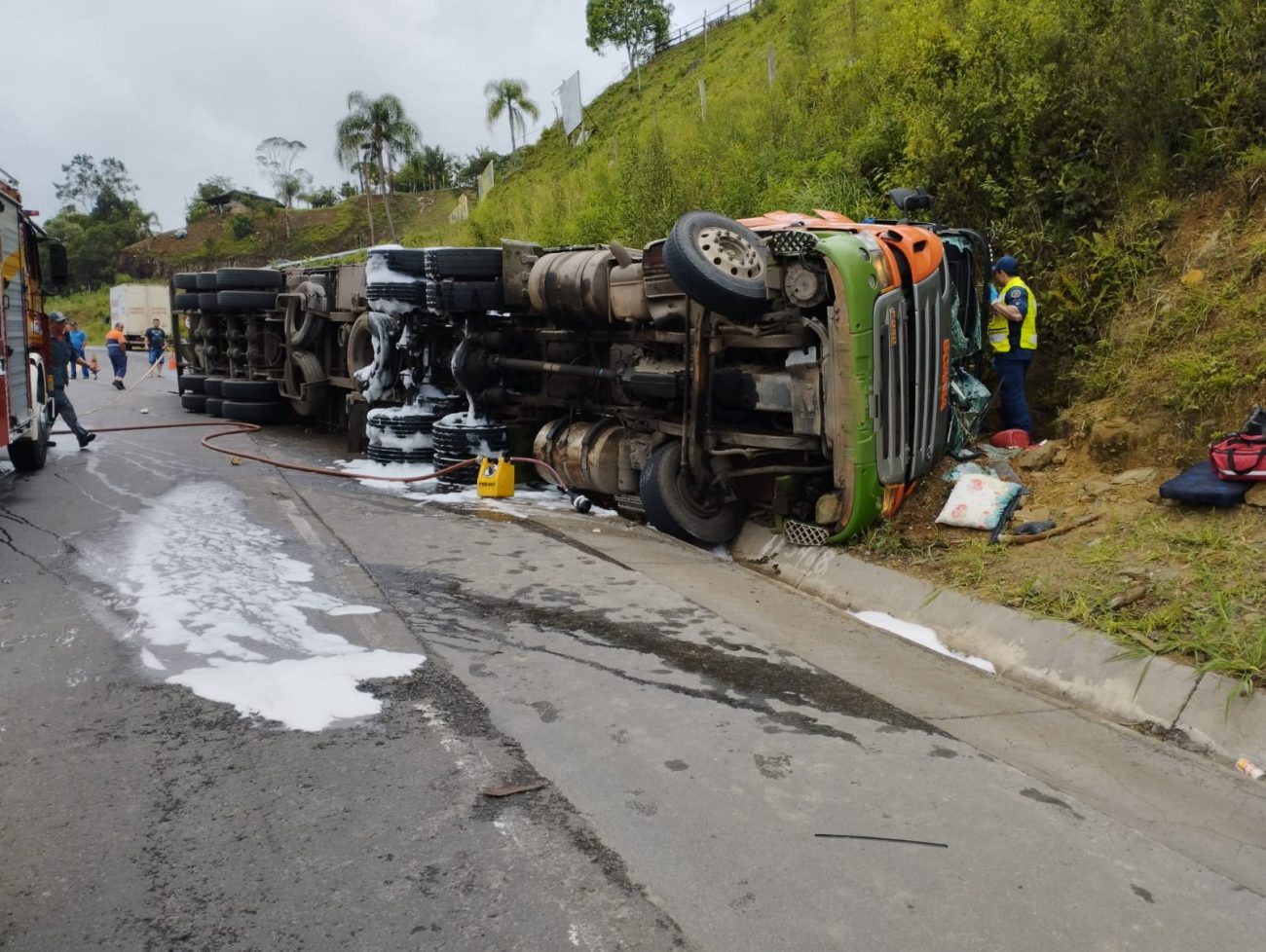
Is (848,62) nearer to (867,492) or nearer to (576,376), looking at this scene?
(576,376)

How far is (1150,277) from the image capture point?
7.35 metres

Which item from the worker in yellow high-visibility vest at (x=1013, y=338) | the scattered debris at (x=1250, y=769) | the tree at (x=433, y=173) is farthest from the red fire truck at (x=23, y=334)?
the tree at (x=433, y=173)

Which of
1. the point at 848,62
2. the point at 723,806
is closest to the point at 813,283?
the point at 723,806

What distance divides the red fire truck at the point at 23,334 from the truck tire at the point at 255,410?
120 inches

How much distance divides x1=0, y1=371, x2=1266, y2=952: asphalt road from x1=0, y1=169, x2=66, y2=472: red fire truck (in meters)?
3.31

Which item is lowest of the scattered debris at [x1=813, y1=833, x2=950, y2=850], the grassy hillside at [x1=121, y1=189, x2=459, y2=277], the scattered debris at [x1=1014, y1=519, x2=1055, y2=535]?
the scattered debris at [x1=813, y1=833, x2=950, y2=850]

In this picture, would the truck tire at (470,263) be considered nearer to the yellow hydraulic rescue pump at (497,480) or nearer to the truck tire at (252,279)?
the yellow hydraulic rescue pump at (497,480)

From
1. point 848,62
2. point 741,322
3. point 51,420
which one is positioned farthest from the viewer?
point 848,62

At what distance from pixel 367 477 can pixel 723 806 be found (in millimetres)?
6893

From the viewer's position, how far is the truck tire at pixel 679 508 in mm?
7078

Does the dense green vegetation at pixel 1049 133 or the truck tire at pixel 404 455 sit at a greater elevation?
the dense green vegetation at pixel 1049 133

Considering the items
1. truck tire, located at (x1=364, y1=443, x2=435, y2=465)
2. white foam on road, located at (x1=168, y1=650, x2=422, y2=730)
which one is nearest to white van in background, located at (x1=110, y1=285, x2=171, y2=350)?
truck tire, located at (x1=364, y1=443, x2=435, y2=465)

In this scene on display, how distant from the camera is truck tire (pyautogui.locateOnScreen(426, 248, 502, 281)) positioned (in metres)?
8.93

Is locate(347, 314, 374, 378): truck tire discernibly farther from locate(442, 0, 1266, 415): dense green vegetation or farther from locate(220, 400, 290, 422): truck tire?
locate(442, 0, 1266, 415): dense green vegetation
